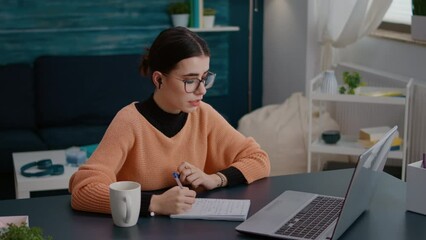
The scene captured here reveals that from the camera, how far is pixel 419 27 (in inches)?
67.0

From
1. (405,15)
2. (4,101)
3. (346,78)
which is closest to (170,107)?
(346,78)

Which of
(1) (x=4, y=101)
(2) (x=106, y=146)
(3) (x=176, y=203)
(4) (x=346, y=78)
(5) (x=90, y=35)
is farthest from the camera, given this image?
(5) (x=90, y=35)

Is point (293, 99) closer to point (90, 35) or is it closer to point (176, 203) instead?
point (90, 35)

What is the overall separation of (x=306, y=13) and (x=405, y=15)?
82 cm

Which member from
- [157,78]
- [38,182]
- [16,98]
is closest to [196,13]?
[16,98]

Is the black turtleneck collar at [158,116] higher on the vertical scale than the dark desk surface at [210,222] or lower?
higher

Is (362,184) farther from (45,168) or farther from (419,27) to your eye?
(45,168)

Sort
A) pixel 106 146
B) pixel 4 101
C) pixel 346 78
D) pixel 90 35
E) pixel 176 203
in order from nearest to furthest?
pixel 176 203 → pixel 106 146 → pixel 346 78 → pixel 4 101 → pixel 90 35

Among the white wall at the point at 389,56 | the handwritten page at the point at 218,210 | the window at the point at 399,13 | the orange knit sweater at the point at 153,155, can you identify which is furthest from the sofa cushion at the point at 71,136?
the handwritten page at the point at 218,210

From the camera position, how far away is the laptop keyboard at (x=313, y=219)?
5.56 feet

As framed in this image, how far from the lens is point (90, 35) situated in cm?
500

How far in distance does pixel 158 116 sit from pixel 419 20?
814mm

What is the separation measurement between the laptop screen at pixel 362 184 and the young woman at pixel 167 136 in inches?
16.5

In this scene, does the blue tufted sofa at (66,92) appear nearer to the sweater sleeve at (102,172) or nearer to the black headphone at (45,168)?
the black headphone at (45,168)
